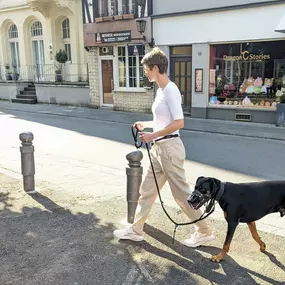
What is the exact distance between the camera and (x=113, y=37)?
1653cm

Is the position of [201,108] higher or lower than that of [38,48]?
lower

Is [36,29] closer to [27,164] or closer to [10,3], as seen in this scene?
[10,3]

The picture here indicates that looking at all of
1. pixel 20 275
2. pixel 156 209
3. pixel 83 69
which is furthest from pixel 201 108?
pixel 20 275

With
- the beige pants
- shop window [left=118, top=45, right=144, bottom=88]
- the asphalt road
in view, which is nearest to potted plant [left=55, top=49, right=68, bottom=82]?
shop window [left=118, top=45, right=144, bottom=88]

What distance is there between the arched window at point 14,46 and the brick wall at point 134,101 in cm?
1053

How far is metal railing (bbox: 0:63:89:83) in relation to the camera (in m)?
20.7

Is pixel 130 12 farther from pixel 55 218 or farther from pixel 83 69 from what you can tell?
pixel 55 218

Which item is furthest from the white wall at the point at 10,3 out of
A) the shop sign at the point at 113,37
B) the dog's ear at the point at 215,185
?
the dog's ear at the point at 215,185

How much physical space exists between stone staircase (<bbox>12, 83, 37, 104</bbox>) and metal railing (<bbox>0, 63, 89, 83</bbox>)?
0.57m

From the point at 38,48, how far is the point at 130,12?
9.42 meters

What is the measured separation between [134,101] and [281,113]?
677 centimetres

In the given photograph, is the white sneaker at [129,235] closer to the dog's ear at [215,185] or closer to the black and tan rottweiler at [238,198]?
the black and tan rottweiler at [238,198]

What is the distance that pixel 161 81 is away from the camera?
370 centimetres

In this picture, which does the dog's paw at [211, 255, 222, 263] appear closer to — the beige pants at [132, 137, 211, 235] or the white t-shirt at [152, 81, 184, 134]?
the beige pants at [132, 137, 211, 235]
